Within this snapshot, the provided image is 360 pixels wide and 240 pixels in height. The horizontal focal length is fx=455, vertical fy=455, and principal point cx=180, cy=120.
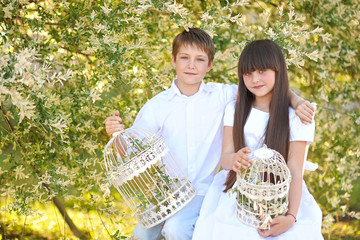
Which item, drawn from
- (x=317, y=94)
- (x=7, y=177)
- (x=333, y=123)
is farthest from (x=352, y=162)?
(x=7, y=177)

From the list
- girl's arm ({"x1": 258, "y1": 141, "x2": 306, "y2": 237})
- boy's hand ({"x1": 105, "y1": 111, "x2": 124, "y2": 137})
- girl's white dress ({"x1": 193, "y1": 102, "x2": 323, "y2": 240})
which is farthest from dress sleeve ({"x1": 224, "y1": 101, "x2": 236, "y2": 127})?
boy's hand ({"x1": 105, "y1": 111, "x2": 124, "y2": 137})

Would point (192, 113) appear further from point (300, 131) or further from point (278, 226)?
point (278, 226)

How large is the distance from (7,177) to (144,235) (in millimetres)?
858

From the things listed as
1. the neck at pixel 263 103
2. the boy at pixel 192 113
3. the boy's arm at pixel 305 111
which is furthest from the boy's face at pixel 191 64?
the boy's arm at pixel 305 111

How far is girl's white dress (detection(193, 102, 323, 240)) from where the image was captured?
195cm

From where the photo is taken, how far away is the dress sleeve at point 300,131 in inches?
83.3

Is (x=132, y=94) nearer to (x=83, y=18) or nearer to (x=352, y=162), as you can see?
(x=83, y=18)

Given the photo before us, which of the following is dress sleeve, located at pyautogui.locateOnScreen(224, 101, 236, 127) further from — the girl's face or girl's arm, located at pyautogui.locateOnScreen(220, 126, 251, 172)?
the girl's face

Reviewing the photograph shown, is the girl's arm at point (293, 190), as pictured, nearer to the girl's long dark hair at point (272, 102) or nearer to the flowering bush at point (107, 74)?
the girl's long dark hair at point (272, 102)

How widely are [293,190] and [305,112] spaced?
0.36 m

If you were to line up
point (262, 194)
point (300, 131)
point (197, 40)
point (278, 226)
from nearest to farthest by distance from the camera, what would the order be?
point (262, 194) < point (278, 226) < point (300, 131) < point (197, 40)

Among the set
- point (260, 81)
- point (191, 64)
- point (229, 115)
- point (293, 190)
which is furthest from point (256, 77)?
point (293, 190)

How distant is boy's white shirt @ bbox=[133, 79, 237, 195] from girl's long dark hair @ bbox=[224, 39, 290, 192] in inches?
7.9

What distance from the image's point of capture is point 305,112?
207cm
